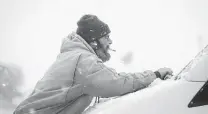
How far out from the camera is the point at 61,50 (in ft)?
7.69

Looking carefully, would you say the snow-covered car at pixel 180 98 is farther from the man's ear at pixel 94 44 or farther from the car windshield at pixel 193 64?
the man's ear at pixel 94 44

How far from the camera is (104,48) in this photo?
2602 millimetres

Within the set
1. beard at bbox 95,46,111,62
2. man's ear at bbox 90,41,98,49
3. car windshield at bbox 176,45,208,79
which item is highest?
car windshield at bbox 176,45,208,79

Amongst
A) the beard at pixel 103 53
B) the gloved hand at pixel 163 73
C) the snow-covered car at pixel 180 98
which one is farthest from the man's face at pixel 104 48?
the snow-covered car at pixel 180 98

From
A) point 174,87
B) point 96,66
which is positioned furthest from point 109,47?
point 174,87

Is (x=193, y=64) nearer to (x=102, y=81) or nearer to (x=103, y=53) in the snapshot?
(x=102, y=81)

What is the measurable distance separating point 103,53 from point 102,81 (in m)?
0.65

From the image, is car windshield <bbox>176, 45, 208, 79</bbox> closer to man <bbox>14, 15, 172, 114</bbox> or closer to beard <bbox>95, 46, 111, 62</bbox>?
man <bbox>14, 15, 172, 114</bbox>

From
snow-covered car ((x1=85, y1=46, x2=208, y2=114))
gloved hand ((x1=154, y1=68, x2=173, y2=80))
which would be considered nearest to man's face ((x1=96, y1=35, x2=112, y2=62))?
gloved hand ((x1=154, y1=68, x2=173, y2=80))

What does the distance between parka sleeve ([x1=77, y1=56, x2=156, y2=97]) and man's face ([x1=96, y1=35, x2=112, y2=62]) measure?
50 cm

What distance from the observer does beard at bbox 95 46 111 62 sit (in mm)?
2580

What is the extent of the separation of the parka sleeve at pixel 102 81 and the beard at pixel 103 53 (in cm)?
49

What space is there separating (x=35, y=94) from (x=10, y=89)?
11009 mm

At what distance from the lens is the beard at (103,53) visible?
8.46ft
